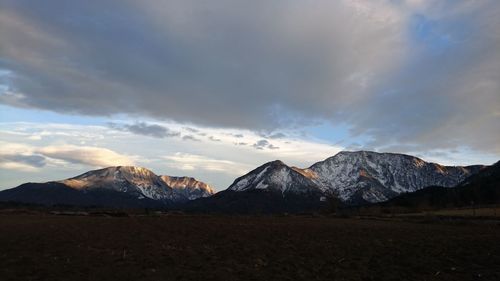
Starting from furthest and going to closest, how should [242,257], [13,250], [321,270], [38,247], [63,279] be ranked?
[38,247] → [13,250] → [242,257] → [321,270] → [63,279]

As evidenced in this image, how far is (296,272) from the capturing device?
725 inches

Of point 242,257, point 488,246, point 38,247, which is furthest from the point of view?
point 488,246

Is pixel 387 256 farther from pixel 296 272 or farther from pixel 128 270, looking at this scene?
pixel 128 270

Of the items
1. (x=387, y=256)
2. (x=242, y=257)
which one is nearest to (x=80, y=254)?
(x=242, y=257)

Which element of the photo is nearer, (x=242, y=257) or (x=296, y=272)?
(x=296, y=272)

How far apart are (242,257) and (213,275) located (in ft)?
19.8

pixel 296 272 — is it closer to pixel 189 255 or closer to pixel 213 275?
pixel 213 275

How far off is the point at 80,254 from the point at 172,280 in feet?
32.4

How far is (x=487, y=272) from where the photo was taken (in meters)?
18.3

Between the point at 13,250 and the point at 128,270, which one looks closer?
the point at 128,270

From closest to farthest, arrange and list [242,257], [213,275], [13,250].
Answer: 1. [213,275]
2. [242,257]
3. [13,250]

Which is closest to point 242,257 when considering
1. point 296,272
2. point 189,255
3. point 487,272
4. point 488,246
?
point 189,255

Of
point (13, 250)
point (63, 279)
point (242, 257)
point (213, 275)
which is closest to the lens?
point (63, 279)

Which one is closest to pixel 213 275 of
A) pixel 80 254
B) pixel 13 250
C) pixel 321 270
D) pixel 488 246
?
pixel 321 270
